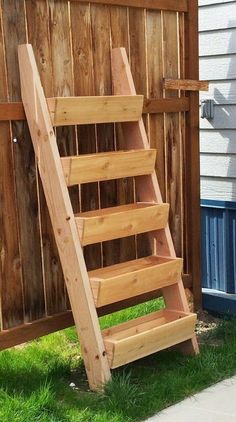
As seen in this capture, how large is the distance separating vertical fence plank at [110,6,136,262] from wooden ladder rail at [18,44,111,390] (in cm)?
81

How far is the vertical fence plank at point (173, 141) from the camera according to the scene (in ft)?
17.2

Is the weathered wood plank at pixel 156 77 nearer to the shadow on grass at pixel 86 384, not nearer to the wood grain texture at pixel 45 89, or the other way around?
the wood grain texture at pixel 45 89

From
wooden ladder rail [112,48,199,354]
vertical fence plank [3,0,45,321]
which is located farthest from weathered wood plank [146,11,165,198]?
vertical fence plank [3,0,45,321]

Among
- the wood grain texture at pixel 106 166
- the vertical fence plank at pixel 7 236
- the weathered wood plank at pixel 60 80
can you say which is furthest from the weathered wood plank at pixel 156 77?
the vertical fence plank at pixel 7 236

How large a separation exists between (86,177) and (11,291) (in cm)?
82

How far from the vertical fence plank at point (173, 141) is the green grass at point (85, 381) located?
91cm

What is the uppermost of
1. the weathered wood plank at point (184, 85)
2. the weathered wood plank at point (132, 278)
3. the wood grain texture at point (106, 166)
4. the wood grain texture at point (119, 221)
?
the weathered wood plank at point (184, 85)

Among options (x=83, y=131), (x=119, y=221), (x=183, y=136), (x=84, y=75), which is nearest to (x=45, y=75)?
(x=84, y=75)

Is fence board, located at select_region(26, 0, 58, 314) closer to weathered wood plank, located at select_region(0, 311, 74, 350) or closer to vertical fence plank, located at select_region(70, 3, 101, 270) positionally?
weathered wood plank, located at select_region(0, 311, 74, 350)

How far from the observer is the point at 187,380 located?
4.29 meters

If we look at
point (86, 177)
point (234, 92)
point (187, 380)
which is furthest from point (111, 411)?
point (234, 92)

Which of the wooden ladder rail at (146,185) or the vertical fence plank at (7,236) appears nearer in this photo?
the vertical fence plank at (7,236)

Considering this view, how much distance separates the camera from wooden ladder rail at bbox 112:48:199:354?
4.68 metres

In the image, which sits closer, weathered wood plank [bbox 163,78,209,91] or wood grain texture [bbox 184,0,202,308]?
weathered wood plank [bbox 163,78,209,91]
